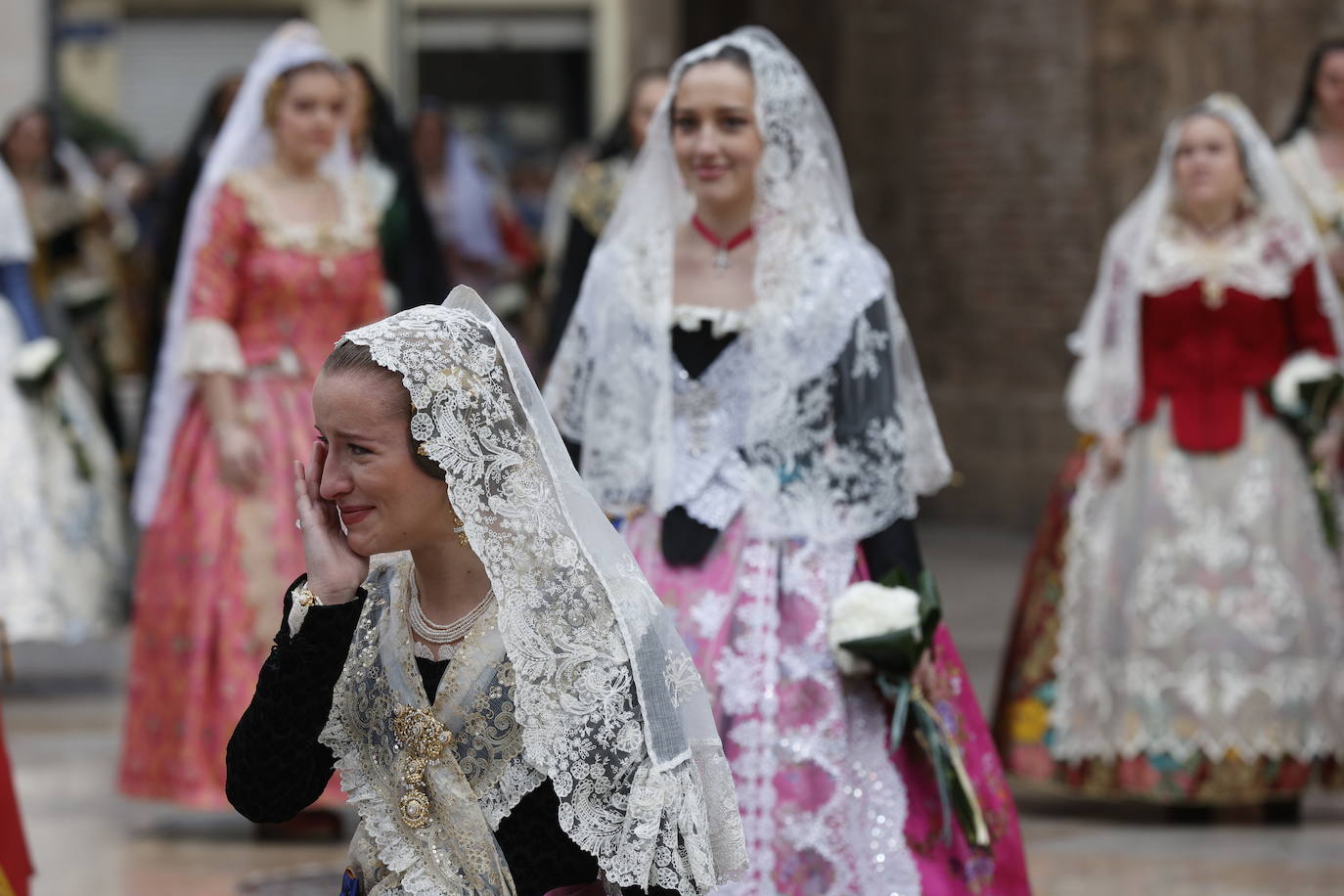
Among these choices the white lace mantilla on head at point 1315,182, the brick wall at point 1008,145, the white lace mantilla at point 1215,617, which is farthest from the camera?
the brick wall at point 1008,145

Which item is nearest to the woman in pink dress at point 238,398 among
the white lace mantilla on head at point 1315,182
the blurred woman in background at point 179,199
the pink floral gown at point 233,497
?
the pink floral gown at point 233,497

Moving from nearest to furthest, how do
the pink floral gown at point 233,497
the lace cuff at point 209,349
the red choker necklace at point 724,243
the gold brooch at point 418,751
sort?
1. the gold brooch at point 418,751
2. the red choker necklace at point 724,243
3. the lace cuff at point 209,349
4. the pink floral gown at point 233,497

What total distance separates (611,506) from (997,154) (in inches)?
376

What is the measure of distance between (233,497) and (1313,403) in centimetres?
330

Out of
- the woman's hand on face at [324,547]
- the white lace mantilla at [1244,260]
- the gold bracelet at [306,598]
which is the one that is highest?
the woman's hand on face at [324,547]

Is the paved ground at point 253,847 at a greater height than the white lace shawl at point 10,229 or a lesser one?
lesser

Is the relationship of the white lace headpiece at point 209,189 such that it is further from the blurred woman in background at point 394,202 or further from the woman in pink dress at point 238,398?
the blurred woman in background at point 394,202

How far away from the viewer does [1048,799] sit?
26.7ft

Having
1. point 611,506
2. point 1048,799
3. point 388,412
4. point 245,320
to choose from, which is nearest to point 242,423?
point 245,320

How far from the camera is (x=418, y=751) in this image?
133 inches

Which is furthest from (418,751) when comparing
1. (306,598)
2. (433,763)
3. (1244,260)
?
(1244,260)

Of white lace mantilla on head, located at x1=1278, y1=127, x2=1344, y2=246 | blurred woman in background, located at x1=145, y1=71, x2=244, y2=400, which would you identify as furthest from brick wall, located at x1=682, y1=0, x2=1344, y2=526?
blurred woman in background, located at x1=145, y1=71, x2=244, y2=400

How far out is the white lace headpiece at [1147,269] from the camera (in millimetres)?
7660

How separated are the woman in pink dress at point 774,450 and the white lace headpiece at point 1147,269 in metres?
2.54
